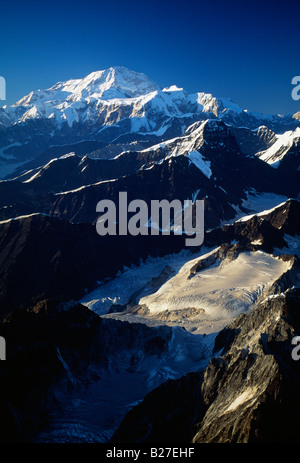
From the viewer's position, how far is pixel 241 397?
1852 inches

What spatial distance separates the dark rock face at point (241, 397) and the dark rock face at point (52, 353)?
13.0m

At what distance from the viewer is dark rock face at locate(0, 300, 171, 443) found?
52406mm

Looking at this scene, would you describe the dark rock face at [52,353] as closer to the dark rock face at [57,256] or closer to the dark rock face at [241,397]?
the dark rock face at [241,397]

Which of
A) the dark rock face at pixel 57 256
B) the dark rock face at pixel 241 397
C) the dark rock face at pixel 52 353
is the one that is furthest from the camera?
the dark rock face at pixel 57 256

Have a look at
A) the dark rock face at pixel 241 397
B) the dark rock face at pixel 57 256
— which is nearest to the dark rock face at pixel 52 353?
the dark rock face at pixel 241 397

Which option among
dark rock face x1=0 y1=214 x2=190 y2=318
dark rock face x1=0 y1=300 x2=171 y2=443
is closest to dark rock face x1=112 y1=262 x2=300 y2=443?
dark rock face x1=0 y1=300 x2=171 y2=443

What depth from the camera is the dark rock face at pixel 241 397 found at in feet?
134

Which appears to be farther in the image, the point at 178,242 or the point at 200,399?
the point at 178,242

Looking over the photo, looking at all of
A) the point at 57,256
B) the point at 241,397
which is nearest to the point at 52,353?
the point at 241,397
